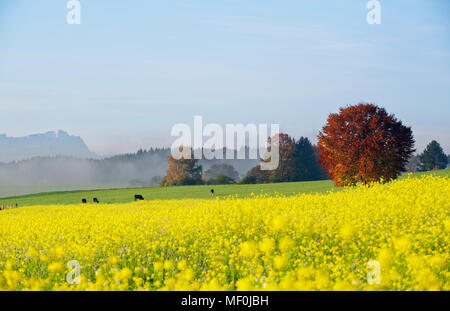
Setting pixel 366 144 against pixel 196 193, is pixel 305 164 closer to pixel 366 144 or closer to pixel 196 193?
pixel 196 193

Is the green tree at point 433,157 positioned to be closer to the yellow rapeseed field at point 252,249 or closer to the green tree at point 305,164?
the green tree at point 305,164

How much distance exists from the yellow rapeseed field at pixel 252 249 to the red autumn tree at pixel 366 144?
9.26 meters

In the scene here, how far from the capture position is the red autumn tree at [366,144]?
21562 millimetres

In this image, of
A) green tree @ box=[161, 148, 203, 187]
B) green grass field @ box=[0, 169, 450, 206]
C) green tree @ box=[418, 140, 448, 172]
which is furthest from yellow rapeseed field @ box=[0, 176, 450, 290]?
green tree @ box=[418, 140, 448, 172]

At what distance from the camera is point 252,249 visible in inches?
248

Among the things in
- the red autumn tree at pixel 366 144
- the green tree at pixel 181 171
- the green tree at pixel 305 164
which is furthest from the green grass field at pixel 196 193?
the green tree at pixel 181 171

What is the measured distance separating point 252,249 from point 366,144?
17170 millimetres

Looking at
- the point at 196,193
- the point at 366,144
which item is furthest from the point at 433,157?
the point at 366,144

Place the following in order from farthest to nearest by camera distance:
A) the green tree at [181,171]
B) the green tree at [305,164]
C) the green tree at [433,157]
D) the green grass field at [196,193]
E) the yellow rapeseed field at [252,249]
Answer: the green tree at [433,157]
the green tree at [181,171]
the green tree at [305,164]
the green grass field at [196,193]
the yellow rapeseed field at [252,249]

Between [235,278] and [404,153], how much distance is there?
58.2 ft

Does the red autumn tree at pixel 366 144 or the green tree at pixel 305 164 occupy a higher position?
the green tree at pixel 305 164

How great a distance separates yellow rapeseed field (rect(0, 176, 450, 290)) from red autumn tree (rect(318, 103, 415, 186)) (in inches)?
364

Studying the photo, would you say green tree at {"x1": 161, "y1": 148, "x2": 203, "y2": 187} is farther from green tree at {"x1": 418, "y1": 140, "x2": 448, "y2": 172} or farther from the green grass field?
green tree at {"x1": 418, "y1": 140, "x2": 448, "y2": 172}
